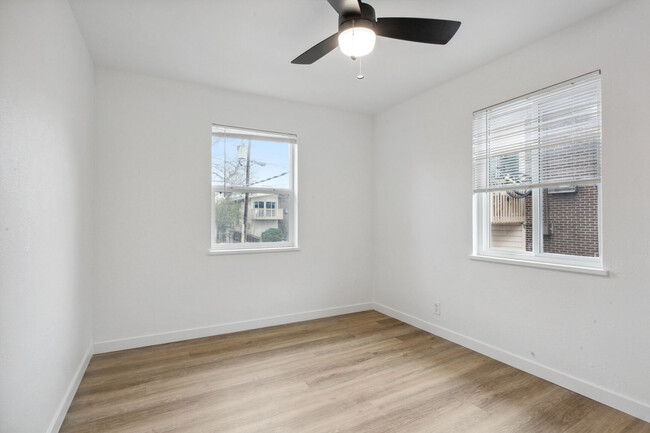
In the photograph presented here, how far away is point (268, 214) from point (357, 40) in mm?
2402

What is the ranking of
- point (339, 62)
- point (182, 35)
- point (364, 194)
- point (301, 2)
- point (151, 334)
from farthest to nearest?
1. point (364, 194)
2. point (151, 334)
3. point (339, 62)
4. point (182, 35)
5. point (301, 2)

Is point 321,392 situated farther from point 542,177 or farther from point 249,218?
point 542,177

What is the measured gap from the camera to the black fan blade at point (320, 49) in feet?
6.41

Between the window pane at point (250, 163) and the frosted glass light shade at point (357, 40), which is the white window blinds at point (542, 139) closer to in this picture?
the frosted glass light shade at point (357, 40)

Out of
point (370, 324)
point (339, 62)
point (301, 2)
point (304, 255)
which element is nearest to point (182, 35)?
point (301, 2)

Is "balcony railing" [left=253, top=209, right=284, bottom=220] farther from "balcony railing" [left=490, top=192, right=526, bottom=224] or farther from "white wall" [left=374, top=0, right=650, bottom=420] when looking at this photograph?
"balcony railing" [left=490, top=192, right=526, bottom=224]

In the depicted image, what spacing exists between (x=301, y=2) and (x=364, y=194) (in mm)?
2605

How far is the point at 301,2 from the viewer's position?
6.79 feet

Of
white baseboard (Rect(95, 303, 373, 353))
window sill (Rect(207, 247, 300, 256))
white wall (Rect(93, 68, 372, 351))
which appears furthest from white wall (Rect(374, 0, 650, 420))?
window sill (Rect(207, 247, 300, 256))

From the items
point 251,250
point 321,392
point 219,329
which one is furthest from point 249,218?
point 321,392

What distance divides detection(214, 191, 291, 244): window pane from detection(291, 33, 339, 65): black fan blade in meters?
1.82

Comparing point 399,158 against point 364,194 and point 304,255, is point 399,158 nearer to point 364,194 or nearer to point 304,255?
point 364,194

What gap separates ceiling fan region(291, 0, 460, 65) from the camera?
1717 mm

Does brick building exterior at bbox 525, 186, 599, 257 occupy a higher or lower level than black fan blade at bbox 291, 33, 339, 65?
lower
